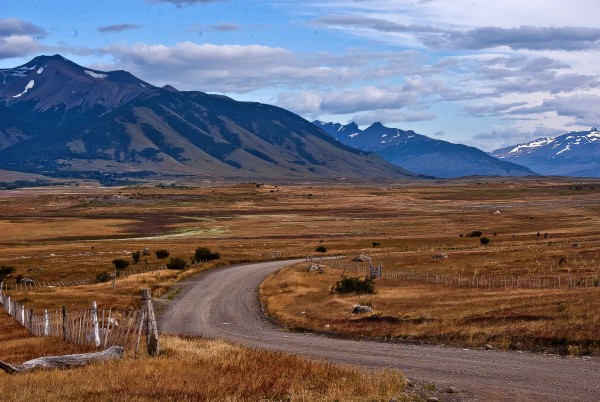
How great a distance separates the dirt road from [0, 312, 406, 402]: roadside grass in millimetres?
2784

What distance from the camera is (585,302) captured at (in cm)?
3459

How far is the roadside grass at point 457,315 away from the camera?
94.5 ft

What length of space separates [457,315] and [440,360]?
38.2ft

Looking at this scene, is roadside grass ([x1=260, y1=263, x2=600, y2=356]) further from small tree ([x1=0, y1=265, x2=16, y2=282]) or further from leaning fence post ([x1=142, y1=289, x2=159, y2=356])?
small tree ([x1=0, y1=265, x2=16, y2=282])

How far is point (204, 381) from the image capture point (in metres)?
19.3

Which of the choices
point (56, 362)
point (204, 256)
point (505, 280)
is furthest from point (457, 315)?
point (204, 256)

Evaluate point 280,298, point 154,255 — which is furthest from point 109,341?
point 154,255

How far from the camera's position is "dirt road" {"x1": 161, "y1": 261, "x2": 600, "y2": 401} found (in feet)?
66.2

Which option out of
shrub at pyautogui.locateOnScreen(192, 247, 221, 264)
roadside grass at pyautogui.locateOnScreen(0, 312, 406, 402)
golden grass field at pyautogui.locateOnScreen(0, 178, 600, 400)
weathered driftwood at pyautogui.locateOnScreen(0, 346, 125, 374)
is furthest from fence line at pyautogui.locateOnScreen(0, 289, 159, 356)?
shrub at pyautogui.locateOnScreen(192, 247, 221, 264)

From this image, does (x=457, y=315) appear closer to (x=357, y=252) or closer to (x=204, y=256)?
(x=204, y=256)

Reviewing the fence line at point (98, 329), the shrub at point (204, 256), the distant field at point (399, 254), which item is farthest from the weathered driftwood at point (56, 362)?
the shrub at point (204, 256)

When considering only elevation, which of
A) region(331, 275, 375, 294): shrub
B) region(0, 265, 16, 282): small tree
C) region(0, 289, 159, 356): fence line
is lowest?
region(0, 265, 16, 282): small tree

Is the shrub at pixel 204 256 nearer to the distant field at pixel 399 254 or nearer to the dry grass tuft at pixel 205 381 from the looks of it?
the distant field at pixel 399 254

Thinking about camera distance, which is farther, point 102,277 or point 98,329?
point 102,277
